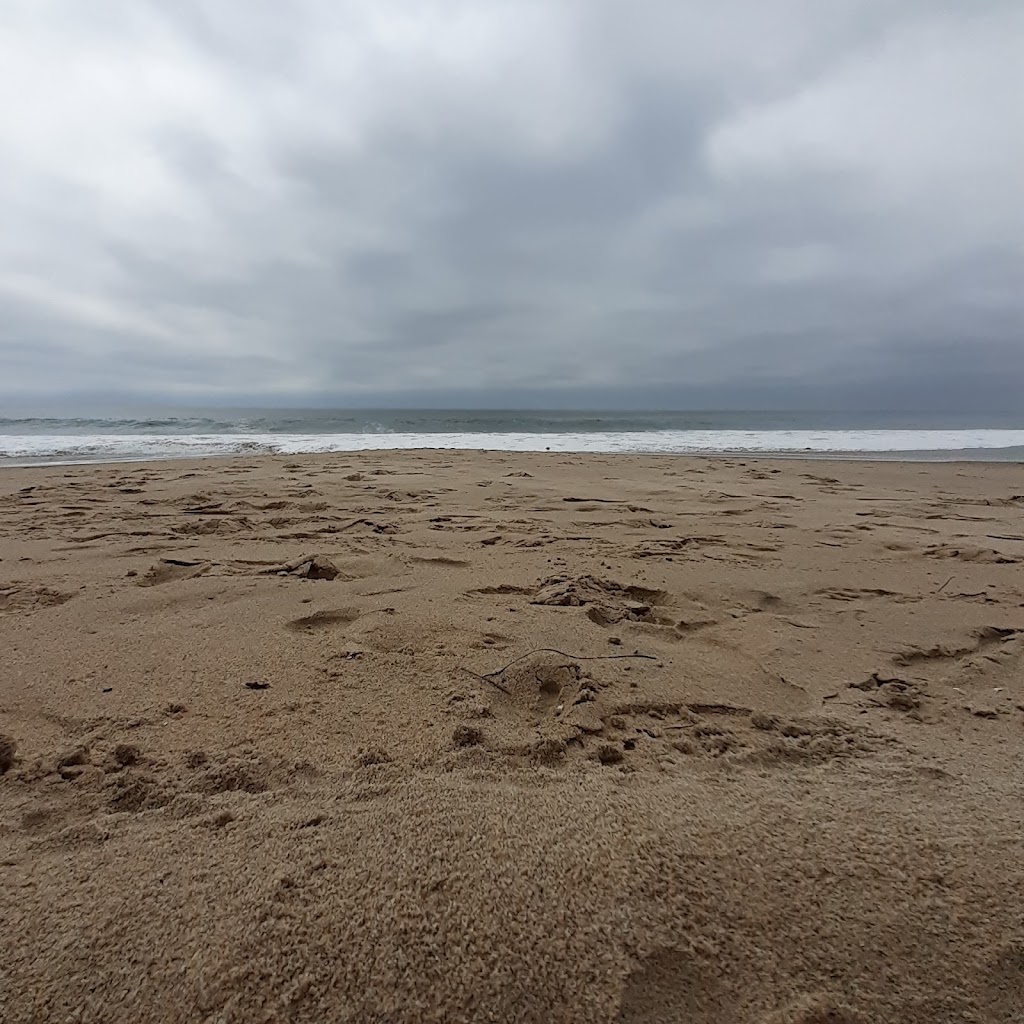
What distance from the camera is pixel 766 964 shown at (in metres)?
0.88

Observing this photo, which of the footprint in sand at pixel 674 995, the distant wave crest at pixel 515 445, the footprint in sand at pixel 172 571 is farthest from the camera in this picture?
the distant wave crest at pixel 515 445

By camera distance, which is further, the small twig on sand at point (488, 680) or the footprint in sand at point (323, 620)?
the footprint in sand at point (323, 620)

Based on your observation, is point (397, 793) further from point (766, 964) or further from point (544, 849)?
point (766, 964)

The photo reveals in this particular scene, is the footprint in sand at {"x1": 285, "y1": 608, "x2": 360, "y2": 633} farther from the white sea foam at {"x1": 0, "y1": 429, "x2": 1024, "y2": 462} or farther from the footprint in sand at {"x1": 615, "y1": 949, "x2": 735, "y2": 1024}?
the white sea foam at {"x1": 0, "y1": 429, "x2": 1024, "y2": 462}

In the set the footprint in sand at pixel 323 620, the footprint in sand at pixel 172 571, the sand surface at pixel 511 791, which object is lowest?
the sand surface at pixel 511 791

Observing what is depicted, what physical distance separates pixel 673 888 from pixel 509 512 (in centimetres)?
366

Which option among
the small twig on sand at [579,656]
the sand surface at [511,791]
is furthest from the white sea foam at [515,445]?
the small twig on sand at [579,656]

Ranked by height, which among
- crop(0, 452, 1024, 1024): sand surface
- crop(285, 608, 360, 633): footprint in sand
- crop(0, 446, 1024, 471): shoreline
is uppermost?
crop(0, 446, 1024, 471): shoreline

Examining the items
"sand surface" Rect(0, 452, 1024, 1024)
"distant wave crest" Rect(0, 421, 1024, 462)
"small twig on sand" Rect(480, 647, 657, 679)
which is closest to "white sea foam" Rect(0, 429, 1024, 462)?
"distant wave crest" Rect(0, 421, 1024, 462)

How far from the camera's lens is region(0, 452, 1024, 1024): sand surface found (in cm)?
85

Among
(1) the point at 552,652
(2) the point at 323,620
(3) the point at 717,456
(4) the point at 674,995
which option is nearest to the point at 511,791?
(4) the point at 674,995

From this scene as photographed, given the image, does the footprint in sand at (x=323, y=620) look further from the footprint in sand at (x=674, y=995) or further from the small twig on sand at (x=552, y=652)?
the footprint in sand at (x=674, y=995)

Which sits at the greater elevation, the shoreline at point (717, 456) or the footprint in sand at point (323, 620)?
the shoreline at point (717, 456)

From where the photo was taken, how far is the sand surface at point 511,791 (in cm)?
85
